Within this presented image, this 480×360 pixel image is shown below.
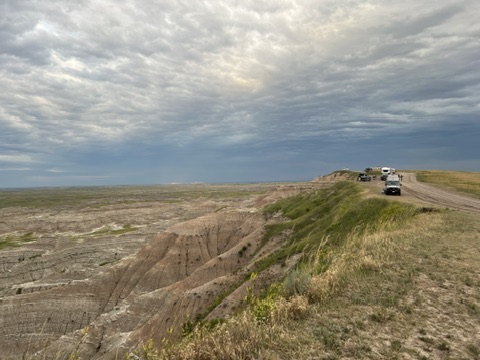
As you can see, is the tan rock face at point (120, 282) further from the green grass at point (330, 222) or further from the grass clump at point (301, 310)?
the grass clump at point (301, 310)

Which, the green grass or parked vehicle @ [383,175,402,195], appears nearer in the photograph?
the green grass

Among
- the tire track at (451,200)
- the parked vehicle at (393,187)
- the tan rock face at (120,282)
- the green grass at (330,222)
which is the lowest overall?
the tan rock face at (120,282)

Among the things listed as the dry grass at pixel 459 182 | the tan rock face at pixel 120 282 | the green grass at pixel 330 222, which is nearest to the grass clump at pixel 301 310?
the green grass at pixel 330 222

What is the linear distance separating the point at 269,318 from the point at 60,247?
114401 millimetres

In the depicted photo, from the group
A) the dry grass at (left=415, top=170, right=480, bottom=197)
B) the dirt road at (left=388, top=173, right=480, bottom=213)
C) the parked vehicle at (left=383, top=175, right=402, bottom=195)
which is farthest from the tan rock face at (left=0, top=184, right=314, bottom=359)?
the dry grass at (left=415, top=170, right=480, bottom=197)

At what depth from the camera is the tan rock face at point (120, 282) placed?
4616 cm

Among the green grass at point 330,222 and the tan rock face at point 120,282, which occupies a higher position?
the green grass at point 330,222

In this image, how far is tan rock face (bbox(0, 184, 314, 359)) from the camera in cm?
4616

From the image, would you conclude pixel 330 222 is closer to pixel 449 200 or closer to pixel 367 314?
pixel 449 200

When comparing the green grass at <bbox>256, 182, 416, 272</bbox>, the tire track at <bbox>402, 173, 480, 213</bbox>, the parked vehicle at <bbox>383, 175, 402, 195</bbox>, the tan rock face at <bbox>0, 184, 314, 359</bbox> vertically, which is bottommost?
the tan rock face at <bbox>0, 184, 314, 359</bbox>

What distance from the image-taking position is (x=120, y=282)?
69375 millimetres

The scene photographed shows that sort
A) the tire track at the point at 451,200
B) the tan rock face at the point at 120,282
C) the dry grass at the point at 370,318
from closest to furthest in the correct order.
Result: the dry grass at the point at 370,318
the tire track at the point at 451,200
the tan rock face at the point at 120,282

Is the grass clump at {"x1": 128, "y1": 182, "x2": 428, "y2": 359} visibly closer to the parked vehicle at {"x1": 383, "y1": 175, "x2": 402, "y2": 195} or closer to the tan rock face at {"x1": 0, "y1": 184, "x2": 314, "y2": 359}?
the tan rock face at {"x1": 0, "y1": 184, "x2": 314, "y2": 359}

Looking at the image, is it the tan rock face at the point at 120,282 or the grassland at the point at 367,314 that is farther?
the tan rock face at the point at 120,282
